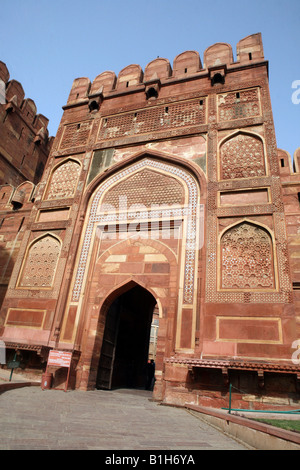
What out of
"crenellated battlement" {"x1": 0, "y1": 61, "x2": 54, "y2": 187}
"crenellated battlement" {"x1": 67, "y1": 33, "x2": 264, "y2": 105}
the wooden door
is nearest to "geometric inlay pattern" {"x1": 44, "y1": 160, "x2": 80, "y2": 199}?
"crenellated battlement" {"x1": 67, "y1": 33, "x2": 264, "y2": 105}

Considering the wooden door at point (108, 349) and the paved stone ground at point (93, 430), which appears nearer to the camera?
the paved stone ground at point (93, 430)

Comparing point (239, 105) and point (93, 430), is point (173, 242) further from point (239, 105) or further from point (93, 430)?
point (93, 430)

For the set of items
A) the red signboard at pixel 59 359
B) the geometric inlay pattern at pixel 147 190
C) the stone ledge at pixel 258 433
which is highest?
the geometric inlay pattern at pixel 147 190

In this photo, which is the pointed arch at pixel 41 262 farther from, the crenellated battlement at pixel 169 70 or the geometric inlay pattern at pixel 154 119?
the crenellated battlement at pixel 169 70

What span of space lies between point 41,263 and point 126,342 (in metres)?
3.45

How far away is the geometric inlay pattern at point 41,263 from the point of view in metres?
7.92

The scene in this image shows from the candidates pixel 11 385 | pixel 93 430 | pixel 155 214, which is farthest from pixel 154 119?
pixel 93 430

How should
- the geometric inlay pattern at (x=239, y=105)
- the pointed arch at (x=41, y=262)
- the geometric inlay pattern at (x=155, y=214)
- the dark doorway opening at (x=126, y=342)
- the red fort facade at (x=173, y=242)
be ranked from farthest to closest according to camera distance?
the geometric inlay pattern at (x=239, y=105) → the pointed arch at (x=41, y=262) → the dark doorway opening at (x=126, y=342) → the geometric inlay pattern at (x=155, y=214) → the red fort facade at (x=173, y=242)

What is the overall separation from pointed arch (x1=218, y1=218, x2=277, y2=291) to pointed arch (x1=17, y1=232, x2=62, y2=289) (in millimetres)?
4128

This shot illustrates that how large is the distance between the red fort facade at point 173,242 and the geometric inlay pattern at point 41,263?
3 cm

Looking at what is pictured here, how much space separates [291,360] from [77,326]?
170 inches

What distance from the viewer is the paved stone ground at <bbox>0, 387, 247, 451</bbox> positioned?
2277 millimetres

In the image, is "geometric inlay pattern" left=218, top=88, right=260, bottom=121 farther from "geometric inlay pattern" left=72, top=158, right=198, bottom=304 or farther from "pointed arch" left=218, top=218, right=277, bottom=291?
"pointed arch" left=218, top=218, right=277, bottom=291

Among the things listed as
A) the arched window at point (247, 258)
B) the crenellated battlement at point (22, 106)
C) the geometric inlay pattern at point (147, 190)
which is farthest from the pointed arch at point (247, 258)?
the crenellated battlement at point (22, 106)
